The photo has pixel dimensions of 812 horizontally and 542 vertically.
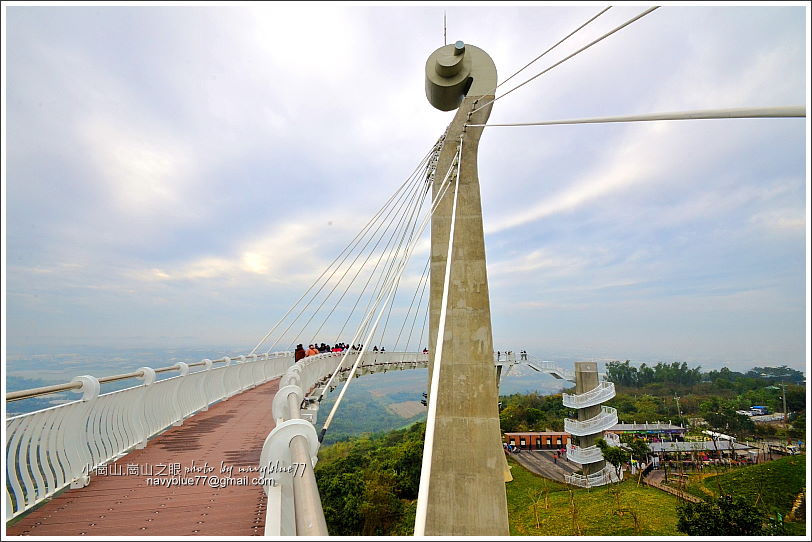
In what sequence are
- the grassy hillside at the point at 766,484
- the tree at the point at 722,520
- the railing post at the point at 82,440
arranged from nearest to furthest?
1. the railing post at the point at 82,440
2. the tree at the point at 722,520
3. the grassy hillside at the point at 766,484

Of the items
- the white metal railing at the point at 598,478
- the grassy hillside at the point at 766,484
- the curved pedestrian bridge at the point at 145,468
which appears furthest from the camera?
the white metal railing at the point at 598,478

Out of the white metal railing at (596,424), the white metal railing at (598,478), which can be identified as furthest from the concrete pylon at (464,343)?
the white metal railing at (598,478)

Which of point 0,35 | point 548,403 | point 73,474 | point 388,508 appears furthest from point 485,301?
point 548,403

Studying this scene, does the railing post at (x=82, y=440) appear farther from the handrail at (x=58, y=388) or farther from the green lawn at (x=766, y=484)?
the green lawn at (x=766, y=484)

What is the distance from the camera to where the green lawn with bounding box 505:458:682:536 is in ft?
69.6

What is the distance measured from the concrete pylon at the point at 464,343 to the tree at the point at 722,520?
17.9m

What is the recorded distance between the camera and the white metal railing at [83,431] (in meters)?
3.60

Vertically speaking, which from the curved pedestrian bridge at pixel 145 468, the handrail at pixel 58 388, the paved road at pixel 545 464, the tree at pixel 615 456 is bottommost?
the paved road at pixel 545 464

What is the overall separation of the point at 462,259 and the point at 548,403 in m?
52.9

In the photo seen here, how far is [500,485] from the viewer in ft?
24.4

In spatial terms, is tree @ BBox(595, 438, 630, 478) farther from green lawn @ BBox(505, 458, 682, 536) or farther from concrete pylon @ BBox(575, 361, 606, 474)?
green lawn @ BBox(505, 458, 682, 536)

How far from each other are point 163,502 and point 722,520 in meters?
24.4

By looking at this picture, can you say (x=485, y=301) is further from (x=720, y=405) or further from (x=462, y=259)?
(x=720, y=405)

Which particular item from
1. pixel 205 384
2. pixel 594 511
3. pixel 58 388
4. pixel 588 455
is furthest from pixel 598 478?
pixel 58 388
